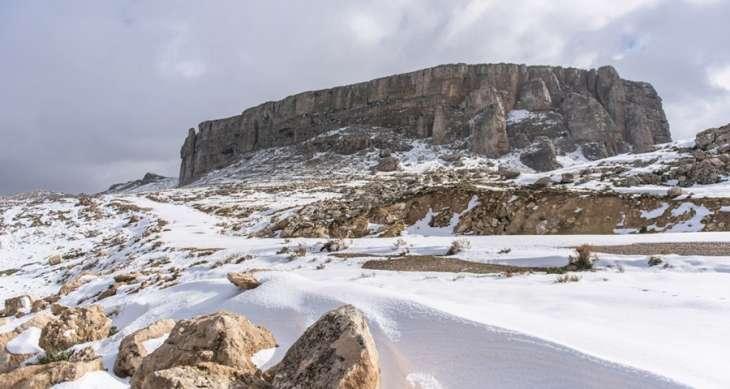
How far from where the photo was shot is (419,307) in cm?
527

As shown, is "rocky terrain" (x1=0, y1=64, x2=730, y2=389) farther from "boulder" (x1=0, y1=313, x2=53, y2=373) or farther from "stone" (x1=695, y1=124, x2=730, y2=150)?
"stone" (x1=695, y1=124, x2=730, y2=150)

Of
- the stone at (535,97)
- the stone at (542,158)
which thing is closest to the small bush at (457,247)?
the stone at (542,158)

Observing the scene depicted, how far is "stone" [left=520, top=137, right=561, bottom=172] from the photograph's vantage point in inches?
2663

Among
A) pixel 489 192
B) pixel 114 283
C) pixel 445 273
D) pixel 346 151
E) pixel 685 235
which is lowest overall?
pixel 114 283

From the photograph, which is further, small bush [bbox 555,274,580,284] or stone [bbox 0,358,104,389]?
small bush [bbox 555,274,580,284]

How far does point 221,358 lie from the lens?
15.1ft

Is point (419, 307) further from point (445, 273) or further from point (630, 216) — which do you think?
point (630, 216)

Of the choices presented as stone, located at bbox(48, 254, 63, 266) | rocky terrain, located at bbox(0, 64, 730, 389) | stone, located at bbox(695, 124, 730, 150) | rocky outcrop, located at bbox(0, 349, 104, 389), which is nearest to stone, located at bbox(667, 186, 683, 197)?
rocky terrain, located at bbox(0, 64, 730, 389)

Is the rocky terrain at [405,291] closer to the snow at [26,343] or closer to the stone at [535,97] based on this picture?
the snow at [26,343]

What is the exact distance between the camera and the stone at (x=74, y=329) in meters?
6.98

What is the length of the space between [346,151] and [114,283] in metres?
74.2

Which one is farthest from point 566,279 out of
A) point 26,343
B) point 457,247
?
point 26,343

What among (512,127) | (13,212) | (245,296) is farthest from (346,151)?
(245,296)

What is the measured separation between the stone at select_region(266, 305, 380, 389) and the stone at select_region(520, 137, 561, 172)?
2650 inches
